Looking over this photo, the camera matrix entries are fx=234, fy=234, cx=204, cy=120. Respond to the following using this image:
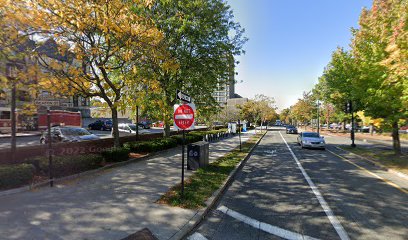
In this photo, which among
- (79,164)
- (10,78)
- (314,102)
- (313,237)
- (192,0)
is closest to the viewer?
(313,237)

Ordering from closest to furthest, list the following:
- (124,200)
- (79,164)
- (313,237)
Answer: (313,237)
(124,200)
(79,164)

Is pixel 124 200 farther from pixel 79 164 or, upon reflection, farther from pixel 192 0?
pixel 192 0

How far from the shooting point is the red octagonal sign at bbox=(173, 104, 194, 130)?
6043 mm

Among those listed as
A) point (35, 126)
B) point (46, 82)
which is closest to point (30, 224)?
point (46, 82)

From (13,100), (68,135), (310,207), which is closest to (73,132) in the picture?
(68,135)

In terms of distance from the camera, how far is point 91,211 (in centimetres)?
501

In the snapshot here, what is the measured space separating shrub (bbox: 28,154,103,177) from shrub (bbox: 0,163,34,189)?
55 cm

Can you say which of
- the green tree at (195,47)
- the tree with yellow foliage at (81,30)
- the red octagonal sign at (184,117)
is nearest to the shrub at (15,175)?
the tree with yellow foliage at (81,30)

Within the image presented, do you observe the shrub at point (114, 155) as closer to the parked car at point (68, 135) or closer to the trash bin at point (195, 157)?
the trash bin at point (195, 157)

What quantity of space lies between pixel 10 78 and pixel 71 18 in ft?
8.98

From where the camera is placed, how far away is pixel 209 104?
18.6 meters

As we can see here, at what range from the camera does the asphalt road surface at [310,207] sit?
4.46 m

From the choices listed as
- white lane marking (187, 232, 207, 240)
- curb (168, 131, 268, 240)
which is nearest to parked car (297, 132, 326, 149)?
curb (168, 131, 268, 240)

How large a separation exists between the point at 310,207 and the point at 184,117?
3.86 metres
